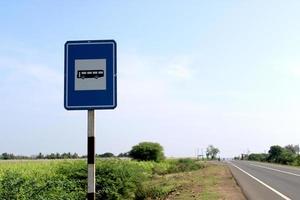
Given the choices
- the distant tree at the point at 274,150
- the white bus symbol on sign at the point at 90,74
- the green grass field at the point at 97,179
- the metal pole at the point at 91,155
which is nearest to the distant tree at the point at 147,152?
the green grass field at the point at 97,179

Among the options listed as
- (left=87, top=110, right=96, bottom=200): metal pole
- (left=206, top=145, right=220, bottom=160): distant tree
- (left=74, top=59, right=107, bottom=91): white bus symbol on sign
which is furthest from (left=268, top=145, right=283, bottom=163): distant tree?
(left=74, top=59, right=107, bottom=91): white bus symbol on sign

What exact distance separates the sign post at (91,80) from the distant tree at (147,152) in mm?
65762

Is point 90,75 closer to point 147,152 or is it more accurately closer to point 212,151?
point 147,152

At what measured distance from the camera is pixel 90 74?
244 inches

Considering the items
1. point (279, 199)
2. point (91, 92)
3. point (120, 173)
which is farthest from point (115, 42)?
point (120, 173)

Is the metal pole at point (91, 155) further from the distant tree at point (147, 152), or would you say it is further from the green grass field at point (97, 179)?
the distant tree at point (147, 152)

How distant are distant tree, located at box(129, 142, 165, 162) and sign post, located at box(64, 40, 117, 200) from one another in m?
65.8

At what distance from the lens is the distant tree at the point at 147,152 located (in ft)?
236

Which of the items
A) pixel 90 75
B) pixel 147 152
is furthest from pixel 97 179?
pixel 147 152

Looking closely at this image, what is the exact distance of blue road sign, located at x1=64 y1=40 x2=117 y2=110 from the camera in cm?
611

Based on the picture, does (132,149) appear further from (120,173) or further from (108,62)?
(108,62)

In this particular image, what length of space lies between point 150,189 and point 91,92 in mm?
20684

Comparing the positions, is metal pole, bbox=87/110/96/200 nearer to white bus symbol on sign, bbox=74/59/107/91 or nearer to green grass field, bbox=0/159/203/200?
white bus symbol on sign, bbox=74/59/107/91

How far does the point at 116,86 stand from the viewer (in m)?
6.14
